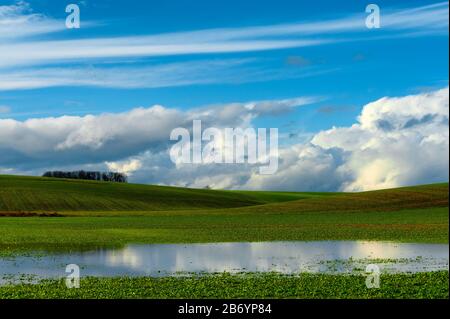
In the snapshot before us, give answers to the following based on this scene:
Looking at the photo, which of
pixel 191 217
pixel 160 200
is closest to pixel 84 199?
pixel 160 200

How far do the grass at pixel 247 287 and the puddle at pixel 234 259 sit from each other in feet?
11.3

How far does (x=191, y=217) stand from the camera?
117 meters

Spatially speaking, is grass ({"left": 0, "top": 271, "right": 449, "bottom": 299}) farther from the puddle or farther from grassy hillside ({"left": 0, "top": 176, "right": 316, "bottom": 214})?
grassy hillside ({"left": 0, "top": 176, "right": 316, "bottom": 214})

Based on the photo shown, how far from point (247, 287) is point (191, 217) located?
290 ft

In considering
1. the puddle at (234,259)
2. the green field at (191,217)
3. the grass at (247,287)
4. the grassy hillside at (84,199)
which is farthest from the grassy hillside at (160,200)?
the grass at (247,287)

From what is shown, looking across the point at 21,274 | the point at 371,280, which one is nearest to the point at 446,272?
the point at 371,280

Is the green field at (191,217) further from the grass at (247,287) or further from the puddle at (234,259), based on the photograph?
the grass at (247,287)

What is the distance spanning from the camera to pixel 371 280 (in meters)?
30.7

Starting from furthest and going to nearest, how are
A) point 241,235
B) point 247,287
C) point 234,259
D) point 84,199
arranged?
point 84,199 < point 241,235 < point 234,259 < point 247,287

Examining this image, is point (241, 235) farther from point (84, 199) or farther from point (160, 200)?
point (160, 200)

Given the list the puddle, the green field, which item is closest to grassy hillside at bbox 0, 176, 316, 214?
the green field
